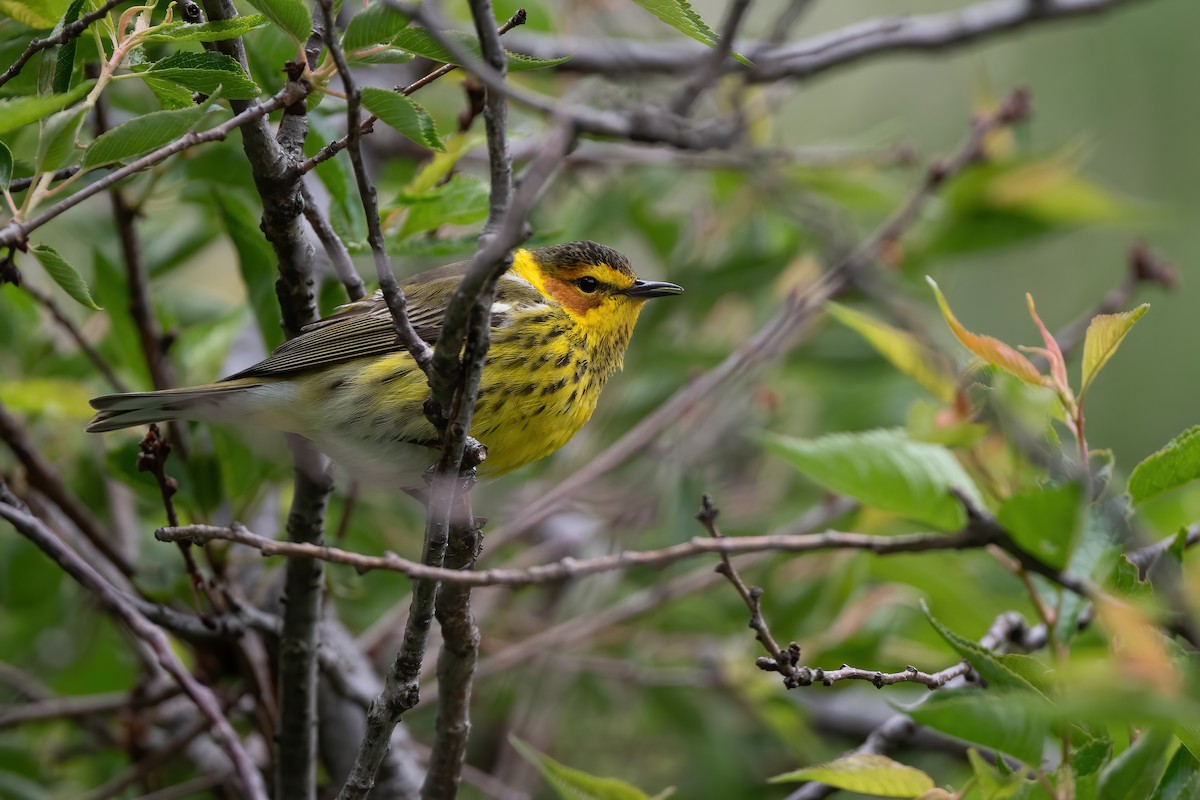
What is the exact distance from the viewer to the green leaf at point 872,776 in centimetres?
169

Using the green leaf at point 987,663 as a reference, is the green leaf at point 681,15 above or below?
above

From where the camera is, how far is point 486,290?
58.5 inches

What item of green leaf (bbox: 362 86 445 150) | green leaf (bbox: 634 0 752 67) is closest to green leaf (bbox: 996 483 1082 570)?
green leaf (bbox: 634 0 752 67)

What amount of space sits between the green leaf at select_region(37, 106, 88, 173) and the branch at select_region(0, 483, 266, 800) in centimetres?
60

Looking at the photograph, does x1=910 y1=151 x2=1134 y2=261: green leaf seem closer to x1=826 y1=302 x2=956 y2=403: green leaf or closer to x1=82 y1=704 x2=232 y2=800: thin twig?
x1=826 y1=302 x2=956 y2=403: green leaf

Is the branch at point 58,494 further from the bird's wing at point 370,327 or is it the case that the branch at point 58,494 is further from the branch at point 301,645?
the branch at point 301,645

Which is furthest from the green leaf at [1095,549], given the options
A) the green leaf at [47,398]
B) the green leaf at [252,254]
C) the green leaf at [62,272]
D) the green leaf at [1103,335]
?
the green leaf at [47,398]

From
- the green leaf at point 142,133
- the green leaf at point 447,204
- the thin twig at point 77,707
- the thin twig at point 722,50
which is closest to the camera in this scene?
the thin twig at point 722,50

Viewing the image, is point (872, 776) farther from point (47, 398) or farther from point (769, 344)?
point (47, 398)

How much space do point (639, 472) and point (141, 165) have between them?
111 inches

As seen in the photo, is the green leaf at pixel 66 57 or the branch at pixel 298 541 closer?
the green leaf at pixel 66 57

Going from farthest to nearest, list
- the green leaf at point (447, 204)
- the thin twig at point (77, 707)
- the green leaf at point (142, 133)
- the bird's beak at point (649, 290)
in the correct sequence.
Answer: the bird's beak at point (649, 290), the thin twig at point (77, 707), the green leaf at point (447, 204), the green leaf at point (142, 133)

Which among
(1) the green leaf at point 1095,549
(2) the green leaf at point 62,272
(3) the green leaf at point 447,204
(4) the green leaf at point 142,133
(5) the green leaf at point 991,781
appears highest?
(4) the green leaf at point 142,133

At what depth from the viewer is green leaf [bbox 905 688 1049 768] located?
1.43 meters
